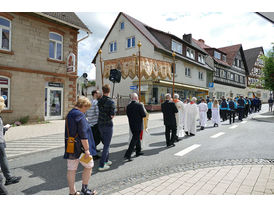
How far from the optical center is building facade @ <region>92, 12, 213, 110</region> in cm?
2162

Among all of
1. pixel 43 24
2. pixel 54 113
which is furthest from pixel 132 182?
pixel 43 24

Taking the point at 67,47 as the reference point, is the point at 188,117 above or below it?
below

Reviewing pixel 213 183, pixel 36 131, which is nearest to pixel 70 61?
pixel 36 131

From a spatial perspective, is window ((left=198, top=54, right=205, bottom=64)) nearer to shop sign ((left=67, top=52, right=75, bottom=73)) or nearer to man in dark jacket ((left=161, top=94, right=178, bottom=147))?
shop sign ((left=67, top=52, right=75, bottom=73))

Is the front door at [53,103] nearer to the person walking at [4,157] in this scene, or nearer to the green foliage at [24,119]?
the green foliage at [24,119]

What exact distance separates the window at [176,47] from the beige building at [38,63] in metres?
13.1

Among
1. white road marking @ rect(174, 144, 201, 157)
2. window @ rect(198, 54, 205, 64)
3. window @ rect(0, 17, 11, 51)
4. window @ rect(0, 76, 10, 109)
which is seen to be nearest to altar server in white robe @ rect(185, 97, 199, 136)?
white road marking @ rect(174, 144, 201, 157)

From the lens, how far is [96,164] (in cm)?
484

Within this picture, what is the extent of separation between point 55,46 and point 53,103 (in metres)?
3.89

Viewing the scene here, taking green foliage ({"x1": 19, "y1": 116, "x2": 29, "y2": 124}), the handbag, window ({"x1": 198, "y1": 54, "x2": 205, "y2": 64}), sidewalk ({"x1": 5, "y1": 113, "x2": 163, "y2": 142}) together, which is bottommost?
sidewalk ({"x1": 5, "y1": 113, "x2": 163, "y2": 142})

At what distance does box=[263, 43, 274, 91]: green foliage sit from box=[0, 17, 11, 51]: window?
2042 centimetres

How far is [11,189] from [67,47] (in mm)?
12347

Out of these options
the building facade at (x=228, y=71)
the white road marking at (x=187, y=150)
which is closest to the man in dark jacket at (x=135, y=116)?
the white road marking at (x=187, y=150)
